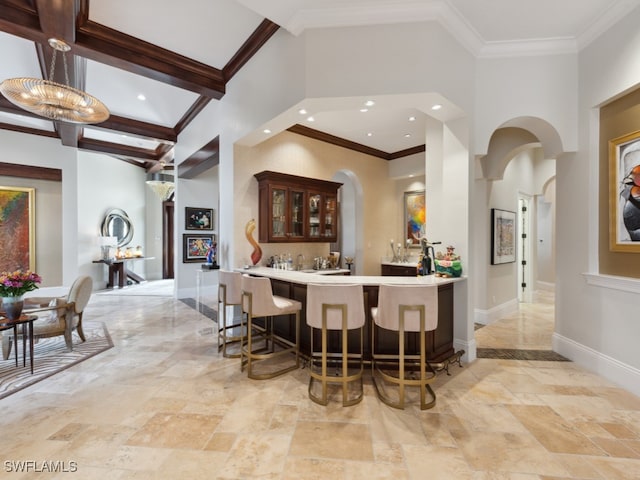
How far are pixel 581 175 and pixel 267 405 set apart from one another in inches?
159

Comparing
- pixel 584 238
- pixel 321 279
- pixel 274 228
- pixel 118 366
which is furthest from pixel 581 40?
pixel 118 366

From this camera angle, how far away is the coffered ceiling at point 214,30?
114 inches

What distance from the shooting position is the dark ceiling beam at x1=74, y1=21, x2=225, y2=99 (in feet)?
11.1

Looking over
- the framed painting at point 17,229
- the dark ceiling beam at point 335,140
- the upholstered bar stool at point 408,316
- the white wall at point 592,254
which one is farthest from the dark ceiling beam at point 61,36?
the white wall at point 592,254

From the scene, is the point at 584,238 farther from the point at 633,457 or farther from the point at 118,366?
the point at 118,366

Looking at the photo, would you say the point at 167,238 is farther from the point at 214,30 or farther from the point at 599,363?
the point at 599,363

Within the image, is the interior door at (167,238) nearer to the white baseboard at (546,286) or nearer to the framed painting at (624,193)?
the framed painting at (624,193)

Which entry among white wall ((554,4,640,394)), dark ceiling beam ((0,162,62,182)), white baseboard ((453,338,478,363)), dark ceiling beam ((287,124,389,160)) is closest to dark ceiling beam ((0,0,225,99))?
dark ceiling beam ((287,124,389,160))

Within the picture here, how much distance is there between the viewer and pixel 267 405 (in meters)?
2.51

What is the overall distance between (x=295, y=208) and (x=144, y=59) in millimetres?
2818

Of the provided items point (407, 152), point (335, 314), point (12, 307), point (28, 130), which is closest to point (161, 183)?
point (28, 130)

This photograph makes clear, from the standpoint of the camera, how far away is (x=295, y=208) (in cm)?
511

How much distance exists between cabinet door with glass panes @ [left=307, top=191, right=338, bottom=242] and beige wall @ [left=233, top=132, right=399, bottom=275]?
321 mm

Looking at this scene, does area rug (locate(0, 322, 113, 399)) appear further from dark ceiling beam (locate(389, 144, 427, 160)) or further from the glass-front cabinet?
dark ceiling beam (locate(389, 144, 427, 160))
